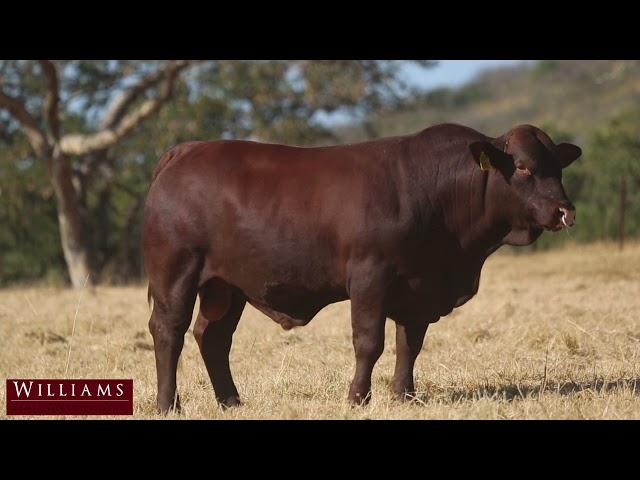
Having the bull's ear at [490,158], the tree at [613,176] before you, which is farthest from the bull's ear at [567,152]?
the tree at [613,176]

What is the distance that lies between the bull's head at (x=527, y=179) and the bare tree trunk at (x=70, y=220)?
13.3m

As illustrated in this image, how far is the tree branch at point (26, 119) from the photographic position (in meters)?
19.2

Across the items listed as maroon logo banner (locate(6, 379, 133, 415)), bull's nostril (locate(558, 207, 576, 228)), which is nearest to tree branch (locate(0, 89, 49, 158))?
maroon logo banner (locate(6, 379, 133, 415))

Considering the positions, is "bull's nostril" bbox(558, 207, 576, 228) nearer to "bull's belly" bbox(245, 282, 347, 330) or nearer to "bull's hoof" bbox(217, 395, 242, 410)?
"bull's belly" bbox(245, 282, 347, 330)

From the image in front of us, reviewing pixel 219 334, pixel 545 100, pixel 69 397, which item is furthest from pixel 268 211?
pixel 545 100

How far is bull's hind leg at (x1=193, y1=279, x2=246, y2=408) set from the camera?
7.62 metres

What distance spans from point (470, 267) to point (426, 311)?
0.41m

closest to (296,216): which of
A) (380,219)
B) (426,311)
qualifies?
(380,219)

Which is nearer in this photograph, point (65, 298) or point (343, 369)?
point (343, 369)

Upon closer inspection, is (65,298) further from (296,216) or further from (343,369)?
(296,216)

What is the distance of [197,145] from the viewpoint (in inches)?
310

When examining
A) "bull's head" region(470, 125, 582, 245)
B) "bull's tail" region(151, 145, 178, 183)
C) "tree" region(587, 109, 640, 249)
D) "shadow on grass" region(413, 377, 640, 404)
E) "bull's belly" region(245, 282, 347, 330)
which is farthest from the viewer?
"tree" region(587, 109, 640, 249)

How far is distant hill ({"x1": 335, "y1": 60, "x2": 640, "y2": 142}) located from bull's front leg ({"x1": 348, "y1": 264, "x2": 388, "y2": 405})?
49557 mm

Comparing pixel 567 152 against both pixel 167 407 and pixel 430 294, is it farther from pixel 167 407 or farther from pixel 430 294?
pixel 167 407
